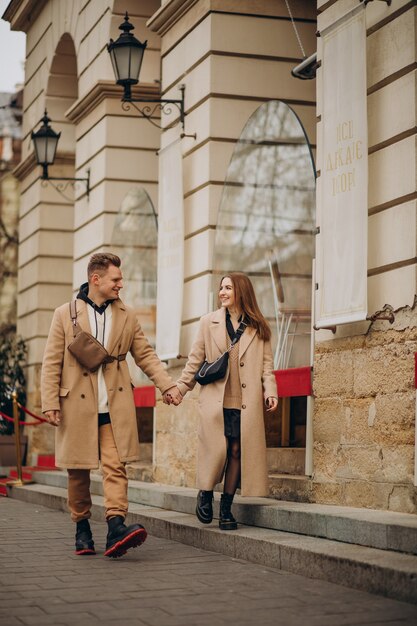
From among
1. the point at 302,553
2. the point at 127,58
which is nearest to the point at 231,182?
the point at 127,58

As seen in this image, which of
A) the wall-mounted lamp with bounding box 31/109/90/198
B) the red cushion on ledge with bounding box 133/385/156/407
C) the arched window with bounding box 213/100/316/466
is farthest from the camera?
the wall-mounted lamp with bounding box 31/109/90/198

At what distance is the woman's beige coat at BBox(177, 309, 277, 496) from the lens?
28.9 feet

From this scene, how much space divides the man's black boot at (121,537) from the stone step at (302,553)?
707 millimetres

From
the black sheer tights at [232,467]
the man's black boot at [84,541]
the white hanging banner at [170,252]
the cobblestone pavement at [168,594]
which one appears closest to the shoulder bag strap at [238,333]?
the black sheer tights at [232,467]

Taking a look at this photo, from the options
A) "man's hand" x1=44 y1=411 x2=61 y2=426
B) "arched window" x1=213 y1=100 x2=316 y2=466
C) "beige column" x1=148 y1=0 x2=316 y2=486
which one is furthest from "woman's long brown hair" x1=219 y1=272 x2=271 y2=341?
"beige column" x1=148 y1=0 x2=316 y2=486

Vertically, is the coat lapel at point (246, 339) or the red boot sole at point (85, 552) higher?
the coat lapel at point (246, 339)

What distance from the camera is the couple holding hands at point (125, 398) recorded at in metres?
8.42

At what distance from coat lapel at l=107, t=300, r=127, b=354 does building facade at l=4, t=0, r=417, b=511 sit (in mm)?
1685

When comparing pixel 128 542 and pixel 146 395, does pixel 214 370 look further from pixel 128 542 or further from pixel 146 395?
pixel 146 395

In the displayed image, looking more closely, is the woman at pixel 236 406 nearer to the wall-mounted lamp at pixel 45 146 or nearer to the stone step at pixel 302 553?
the stone step at pixel 302 553

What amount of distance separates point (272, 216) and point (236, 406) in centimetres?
429

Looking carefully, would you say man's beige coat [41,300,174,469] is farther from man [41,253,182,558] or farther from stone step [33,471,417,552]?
stone step [33,471,417,552]

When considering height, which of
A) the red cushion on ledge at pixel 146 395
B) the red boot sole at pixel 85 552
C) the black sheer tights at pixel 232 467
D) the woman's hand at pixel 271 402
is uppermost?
the red cushion on ledge at pixel 146 395

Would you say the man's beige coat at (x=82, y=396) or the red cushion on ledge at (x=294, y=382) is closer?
the man's beige coat at (x=82, y=396)
